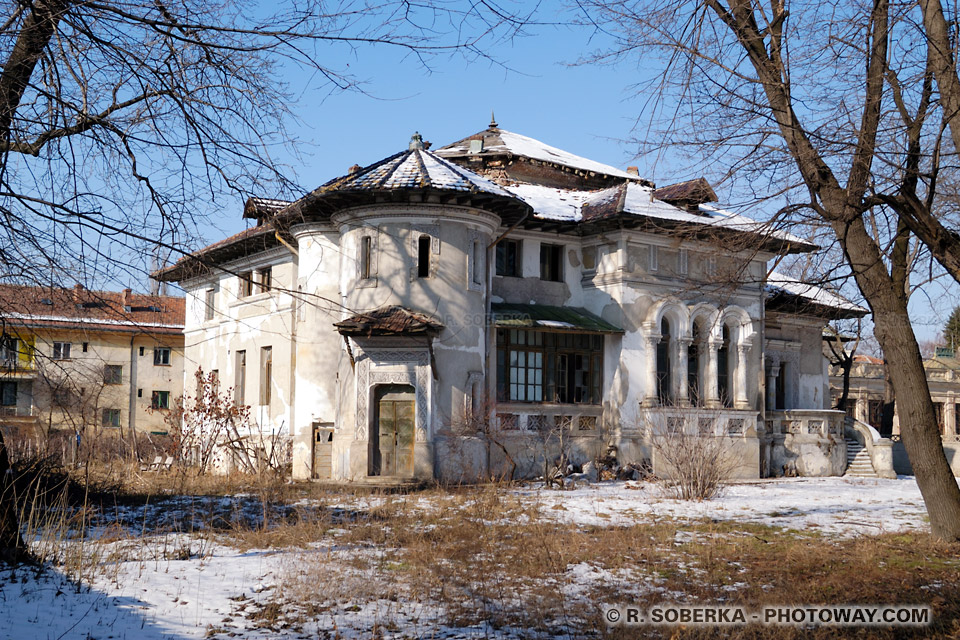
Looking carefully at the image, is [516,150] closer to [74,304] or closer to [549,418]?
[549,418]

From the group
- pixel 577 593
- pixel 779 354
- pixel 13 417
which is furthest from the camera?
pixel 13 417

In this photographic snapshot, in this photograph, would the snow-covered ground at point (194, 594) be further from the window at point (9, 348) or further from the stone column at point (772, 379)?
the stone column at point (772, 379)

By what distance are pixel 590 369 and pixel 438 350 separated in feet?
18.3

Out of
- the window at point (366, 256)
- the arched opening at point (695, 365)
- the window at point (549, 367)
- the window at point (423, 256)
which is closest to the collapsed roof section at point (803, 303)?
the arched opening at point (695, 365)

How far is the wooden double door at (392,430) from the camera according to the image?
70.4 feet

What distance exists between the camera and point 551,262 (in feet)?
84.9

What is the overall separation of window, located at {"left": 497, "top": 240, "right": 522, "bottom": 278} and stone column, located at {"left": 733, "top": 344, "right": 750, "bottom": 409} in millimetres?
7271

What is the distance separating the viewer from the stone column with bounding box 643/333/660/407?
2464 cm

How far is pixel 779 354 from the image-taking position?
31234mm

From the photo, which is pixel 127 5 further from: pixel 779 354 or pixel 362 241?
pixel 779 354

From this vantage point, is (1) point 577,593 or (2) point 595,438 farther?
(2) point 595,438

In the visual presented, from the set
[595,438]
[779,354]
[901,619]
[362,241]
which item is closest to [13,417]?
[362,241]

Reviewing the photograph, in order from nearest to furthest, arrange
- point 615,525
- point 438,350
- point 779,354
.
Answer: point 615,525
point 438,350
point 779,354

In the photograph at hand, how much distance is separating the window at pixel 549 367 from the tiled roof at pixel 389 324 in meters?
3.39
